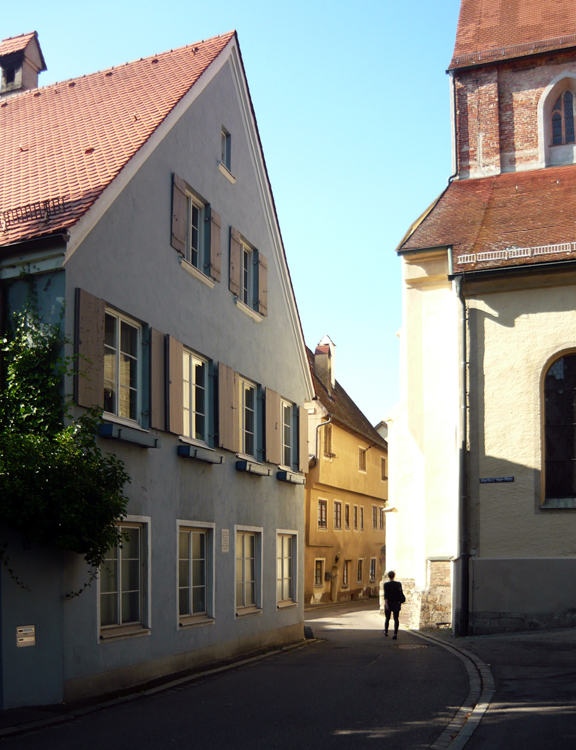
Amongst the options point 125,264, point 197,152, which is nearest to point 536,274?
point 197,152

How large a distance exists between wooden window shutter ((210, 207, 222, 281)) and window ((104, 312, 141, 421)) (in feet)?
9.88

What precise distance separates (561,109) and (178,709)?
2130cm

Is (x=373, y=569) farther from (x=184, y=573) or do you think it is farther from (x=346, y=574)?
(x=184, y=573)

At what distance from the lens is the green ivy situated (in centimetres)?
908

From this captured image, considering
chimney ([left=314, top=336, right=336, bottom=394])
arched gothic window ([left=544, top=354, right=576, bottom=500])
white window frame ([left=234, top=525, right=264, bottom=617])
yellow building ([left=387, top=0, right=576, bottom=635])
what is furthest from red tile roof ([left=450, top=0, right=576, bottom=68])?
white window frame ([left=234, top=525, right=264, bottom=617])

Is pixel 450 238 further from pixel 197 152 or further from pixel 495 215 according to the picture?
pixel 197 152

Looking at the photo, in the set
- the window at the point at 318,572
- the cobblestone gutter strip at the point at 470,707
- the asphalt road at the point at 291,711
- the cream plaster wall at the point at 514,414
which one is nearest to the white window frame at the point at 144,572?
the asphalt road at the point at 291,711

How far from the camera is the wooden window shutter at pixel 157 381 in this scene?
12375 millimetres

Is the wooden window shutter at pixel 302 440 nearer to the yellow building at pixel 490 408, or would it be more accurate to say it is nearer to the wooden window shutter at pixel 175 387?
the yellow building at pixel 490 408

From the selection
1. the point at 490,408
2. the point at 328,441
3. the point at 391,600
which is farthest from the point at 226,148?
the point at 328,441

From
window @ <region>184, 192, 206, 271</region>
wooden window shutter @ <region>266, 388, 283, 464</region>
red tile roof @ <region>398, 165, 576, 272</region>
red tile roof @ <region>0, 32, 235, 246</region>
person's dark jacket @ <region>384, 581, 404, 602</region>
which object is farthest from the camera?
red tile roof @ <region>398, 165, 576, 272</region>

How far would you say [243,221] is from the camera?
16.9 meters

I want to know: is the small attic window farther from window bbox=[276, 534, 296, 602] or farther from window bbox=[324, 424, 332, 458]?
window bbox=[324, 424, 332, 458]

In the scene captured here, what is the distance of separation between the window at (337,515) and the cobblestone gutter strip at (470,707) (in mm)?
21225
